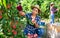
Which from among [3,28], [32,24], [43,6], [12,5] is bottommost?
[43,6]

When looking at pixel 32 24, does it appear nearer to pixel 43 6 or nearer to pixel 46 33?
pixel 46 33

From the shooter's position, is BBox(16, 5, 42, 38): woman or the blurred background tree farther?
BBox(16, 5, 42, 38): woman

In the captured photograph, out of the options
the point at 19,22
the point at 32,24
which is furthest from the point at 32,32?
the point at 19,22

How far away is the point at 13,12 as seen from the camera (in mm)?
3646

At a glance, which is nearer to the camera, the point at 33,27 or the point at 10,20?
the point at 10,20

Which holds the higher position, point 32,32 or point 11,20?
point 11,20

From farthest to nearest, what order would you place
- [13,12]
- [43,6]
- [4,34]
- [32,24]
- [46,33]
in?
1. [43,6]
2. [46,33]
3. [32,24]
4. [13,12]
5. [4,34]

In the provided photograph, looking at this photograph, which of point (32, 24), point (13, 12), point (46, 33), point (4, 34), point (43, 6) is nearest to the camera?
point (4, 34)

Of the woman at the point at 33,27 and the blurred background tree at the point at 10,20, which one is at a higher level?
the blurred background tree at the point at 10,20

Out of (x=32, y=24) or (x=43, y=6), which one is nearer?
(x=32, y=24)

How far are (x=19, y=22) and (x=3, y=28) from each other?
356mm

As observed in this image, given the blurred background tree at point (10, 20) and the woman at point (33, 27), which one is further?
the woman at point (33, 27)

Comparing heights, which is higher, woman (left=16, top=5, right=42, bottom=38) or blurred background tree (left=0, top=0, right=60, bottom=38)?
blurred background tree (left=0, top=0, right=60, bottom=38)

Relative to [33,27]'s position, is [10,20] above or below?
above
